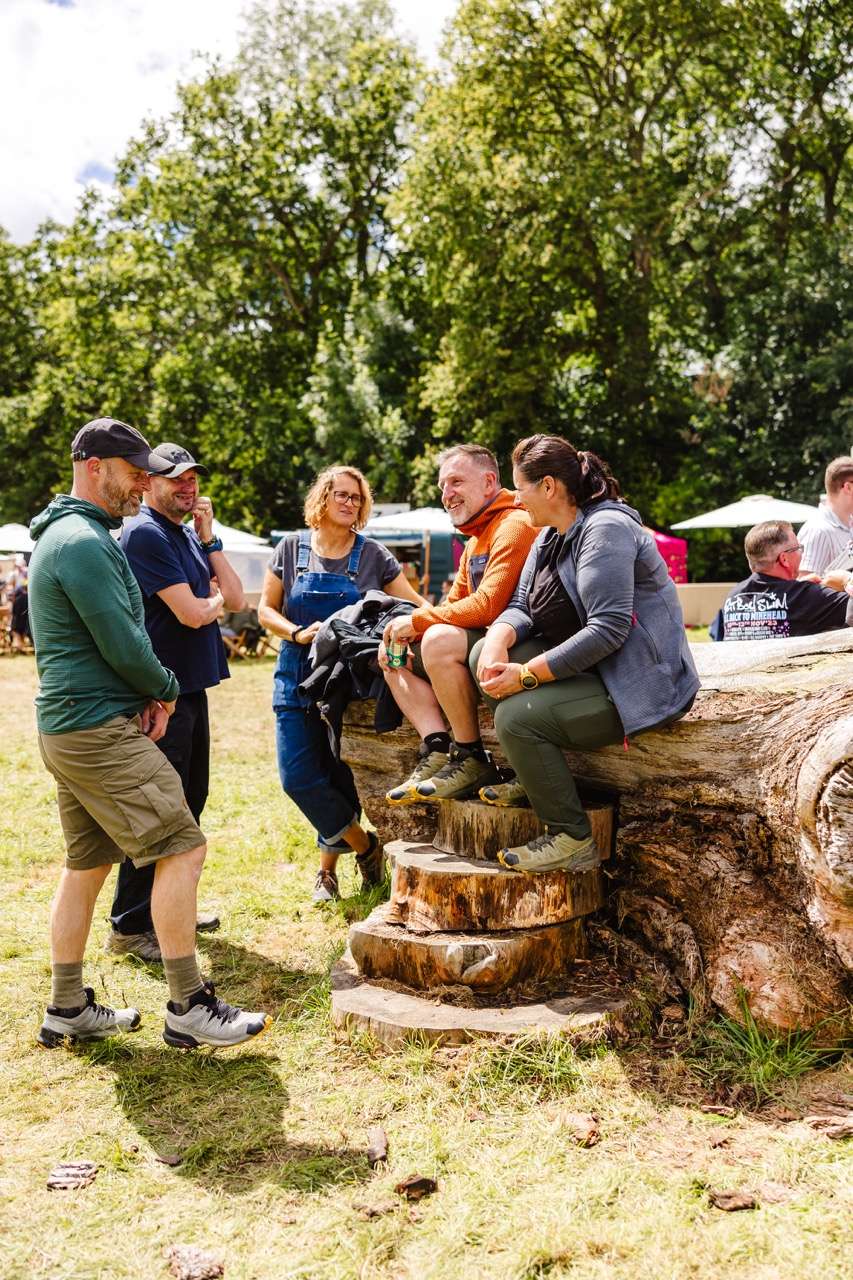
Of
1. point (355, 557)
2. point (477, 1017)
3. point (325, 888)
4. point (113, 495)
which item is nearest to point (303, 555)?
point (355, 557)

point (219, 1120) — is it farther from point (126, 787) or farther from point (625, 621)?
point (625, 621)

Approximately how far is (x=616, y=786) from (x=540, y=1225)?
5.87 feet

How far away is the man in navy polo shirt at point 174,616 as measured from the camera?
15.1 feet

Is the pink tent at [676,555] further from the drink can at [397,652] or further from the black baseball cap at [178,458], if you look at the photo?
the drink can at [397,652]

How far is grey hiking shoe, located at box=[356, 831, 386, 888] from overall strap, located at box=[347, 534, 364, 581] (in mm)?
1433

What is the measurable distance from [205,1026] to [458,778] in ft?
4.33

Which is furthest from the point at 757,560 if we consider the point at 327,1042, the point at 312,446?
the point at 312,446

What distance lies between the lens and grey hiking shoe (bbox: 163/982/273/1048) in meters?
3.61

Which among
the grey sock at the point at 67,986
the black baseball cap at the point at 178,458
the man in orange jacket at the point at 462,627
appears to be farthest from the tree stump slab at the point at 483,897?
the black baseball cap at the point at 178,458

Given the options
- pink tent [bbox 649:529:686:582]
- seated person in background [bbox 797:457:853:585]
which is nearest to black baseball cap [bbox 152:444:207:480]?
seated person in background [bbox 797:457:853:585]

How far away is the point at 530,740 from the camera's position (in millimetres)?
3691

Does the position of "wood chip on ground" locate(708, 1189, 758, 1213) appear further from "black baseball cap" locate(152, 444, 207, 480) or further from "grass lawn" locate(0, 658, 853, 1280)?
"black baseball cap" locate(152, 444, 207, 480)

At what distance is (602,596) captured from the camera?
3.60m

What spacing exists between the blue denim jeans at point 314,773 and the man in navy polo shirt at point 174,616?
0.43 m
